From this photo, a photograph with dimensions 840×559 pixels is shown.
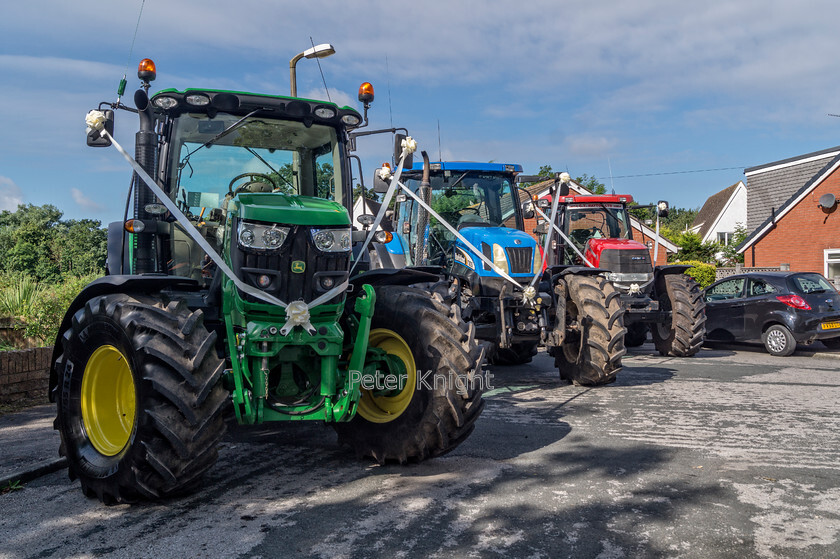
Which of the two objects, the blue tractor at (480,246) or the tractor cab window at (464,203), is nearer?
the blue tractor at (480,246)

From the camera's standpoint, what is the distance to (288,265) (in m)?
4.73

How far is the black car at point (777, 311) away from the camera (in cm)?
1349

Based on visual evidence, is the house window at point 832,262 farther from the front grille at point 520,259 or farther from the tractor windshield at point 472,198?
the front grille at point 520,259

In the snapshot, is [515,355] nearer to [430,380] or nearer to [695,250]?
[430,380]

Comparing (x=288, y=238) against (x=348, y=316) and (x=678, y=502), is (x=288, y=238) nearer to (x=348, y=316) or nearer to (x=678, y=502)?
(x=348, y=316)

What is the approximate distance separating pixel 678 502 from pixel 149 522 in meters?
3.32

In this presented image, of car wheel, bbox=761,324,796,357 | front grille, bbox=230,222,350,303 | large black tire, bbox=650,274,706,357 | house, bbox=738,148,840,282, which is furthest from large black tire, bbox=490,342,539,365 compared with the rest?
house, bbox=738,148,840,282

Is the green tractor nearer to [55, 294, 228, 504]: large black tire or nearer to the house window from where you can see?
[55, 294, 228, 504]: large black tire

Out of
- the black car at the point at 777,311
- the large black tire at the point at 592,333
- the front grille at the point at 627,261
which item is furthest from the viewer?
the black car at the point at 777,311

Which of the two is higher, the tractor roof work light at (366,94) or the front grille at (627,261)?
the tractor roof work light at (366,94)

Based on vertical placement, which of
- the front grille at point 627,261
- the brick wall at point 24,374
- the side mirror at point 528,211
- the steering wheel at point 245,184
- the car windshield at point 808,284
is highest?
the side mirror at point 528,211

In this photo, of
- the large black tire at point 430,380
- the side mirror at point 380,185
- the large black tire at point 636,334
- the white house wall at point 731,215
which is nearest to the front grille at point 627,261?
the large black tire at point 636,334

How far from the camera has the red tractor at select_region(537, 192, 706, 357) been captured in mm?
12438

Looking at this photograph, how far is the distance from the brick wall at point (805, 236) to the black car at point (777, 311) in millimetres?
14224
